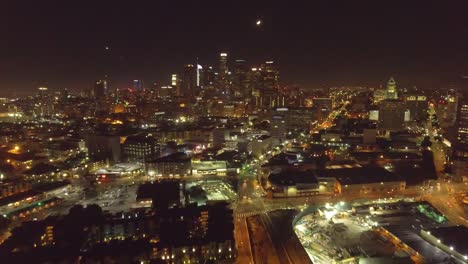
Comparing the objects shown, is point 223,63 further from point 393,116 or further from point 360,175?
point 360,175

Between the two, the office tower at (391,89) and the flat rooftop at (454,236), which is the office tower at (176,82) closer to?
the office tower at (391,89)

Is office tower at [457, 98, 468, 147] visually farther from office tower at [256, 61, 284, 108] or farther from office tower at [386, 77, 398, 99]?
office tower at [256, 61, 284, 108]

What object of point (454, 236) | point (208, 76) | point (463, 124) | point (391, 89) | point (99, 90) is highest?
point (208, 76)

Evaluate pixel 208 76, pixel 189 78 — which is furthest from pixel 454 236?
pixel 189 78

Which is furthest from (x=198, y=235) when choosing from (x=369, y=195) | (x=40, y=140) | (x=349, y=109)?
(x=349, y=109)

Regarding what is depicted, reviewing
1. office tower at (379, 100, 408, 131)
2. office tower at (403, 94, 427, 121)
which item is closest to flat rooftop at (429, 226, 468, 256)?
office tower at (379, 100, 408, 131)

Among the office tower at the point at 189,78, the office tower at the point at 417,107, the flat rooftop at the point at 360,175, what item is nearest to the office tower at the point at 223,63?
the office tower at the point at 189,78

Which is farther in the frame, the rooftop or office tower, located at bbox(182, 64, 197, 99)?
office tower, located at bbox(182, 64, 197, 99)

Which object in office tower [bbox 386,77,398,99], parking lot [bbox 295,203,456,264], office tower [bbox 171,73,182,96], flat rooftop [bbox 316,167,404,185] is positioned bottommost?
parking lot [bbox 295,203,456,264]
